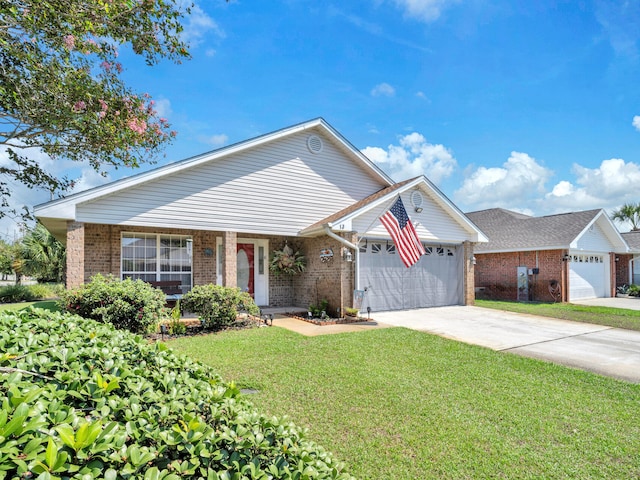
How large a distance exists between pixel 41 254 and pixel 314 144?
23.1 meters

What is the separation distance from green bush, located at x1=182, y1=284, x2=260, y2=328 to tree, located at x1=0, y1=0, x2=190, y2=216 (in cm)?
485

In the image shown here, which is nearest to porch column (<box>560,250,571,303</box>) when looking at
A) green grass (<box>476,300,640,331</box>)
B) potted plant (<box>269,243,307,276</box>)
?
green grass (<box>476,300,640,331</box>)

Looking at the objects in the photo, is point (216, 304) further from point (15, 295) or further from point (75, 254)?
point (15, 295)

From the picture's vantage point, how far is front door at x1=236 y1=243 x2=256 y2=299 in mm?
13938

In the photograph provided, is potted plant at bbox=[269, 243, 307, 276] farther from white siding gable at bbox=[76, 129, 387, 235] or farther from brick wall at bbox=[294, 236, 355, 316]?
white siding gable at bbox=[76, 129, 387, 235]

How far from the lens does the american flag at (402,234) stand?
443 inches

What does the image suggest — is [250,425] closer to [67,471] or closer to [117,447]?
[117,447]

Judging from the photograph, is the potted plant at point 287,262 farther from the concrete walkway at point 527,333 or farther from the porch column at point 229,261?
the porch column at point 229,261

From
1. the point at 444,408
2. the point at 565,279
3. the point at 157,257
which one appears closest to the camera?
the point at 444,408

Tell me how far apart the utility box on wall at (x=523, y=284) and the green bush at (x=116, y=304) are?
18.8m

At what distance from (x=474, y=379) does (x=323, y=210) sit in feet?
29.8

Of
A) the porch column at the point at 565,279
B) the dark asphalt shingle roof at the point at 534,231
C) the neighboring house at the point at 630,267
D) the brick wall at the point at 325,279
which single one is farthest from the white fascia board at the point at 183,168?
the neighboring house at the point at 630,267

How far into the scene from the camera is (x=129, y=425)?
1.68 metres

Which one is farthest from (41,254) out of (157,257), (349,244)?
(349,244)
